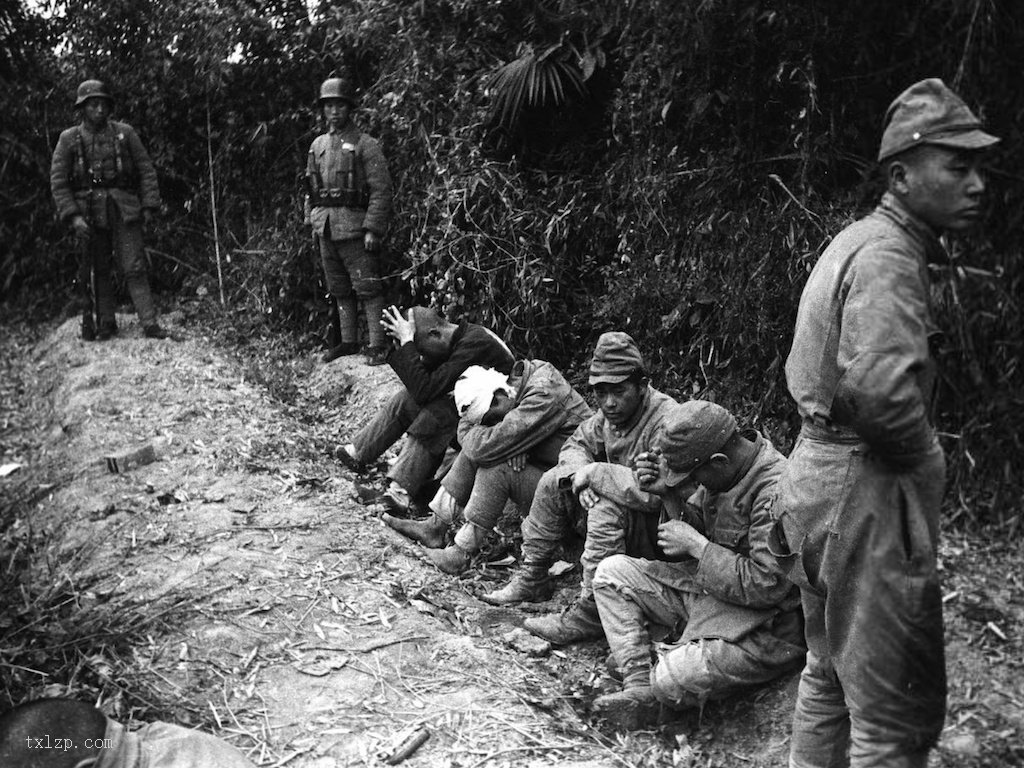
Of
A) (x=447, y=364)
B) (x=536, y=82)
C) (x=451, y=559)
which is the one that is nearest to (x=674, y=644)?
(x=451, y=559)

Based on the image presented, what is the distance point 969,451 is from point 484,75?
5.38 metres

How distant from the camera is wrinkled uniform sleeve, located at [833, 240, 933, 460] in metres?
2.77

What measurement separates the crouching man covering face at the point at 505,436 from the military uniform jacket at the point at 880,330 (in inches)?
115

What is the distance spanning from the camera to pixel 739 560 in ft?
13.5

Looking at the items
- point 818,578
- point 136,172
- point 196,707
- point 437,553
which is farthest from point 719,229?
point 136,172

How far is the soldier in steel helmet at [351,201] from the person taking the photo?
354 inches

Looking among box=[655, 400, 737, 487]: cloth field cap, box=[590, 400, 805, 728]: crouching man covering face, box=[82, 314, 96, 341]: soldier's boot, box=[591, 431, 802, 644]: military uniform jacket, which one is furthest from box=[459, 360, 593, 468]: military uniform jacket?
box=[82, 314, 96, 341]: soldier's boot

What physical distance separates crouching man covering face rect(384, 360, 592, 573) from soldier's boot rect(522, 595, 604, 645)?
0.99 metres

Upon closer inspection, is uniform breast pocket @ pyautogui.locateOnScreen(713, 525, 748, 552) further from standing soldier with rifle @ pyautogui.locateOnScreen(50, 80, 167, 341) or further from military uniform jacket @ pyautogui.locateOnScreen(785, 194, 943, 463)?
standing soldier with rifle @ pyautogui.locateOnScreen(50, 80, 167, 341)

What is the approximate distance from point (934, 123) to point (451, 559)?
3934mm

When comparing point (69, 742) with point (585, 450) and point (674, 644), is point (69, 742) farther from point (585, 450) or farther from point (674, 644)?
point (585, 450)

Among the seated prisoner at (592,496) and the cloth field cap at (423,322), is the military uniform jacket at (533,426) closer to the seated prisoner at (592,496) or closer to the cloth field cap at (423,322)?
the seated prisoner at (592,496)

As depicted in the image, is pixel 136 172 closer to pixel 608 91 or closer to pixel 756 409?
pixel 608 91

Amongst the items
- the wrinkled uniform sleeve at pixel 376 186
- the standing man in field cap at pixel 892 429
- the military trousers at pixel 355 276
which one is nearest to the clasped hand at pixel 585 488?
the standing man in field cap at pixel 892 429
